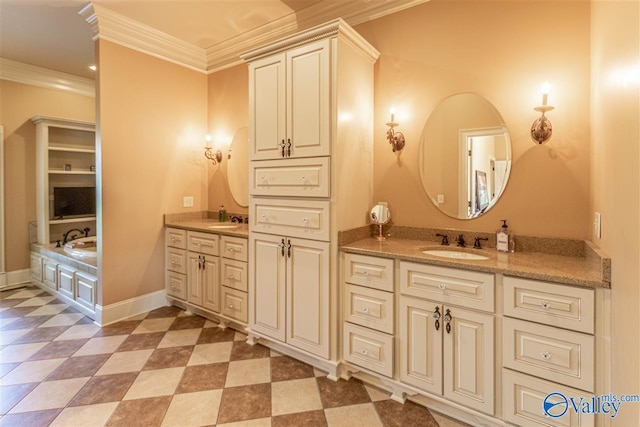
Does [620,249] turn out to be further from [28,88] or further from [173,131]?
[28,88]

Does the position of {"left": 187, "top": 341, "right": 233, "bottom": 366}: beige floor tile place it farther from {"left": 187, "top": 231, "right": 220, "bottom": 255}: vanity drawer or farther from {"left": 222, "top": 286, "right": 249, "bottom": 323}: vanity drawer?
{"left": 187, "top": 231, "right": 220, "bottom": 255}: vanity drawer

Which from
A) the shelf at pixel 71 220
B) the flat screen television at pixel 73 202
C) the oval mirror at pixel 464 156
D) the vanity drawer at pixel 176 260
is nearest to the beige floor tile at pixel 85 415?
the vanity drawer at pixel 176 260

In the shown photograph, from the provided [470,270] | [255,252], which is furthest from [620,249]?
[255,252]

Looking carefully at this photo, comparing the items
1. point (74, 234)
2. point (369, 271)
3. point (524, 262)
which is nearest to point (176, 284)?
point (74, 234)

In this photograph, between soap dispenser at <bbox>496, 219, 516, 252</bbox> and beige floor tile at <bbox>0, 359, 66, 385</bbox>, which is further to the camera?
beige floor tile at <bbox>0, 359, 66, 385</bbox>

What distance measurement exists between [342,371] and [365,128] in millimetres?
1817

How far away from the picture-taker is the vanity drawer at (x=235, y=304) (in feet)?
9.06

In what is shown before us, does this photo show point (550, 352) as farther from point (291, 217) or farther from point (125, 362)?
point (125, 362)

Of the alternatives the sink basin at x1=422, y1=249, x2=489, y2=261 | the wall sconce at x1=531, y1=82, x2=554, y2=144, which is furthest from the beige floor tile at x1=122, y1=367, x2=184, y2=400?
the wall sconce at x1=531, y1=82, x2=554, y2=144

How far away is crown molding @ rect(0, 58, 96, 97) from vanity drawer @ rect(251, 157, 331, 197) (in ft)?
12.5

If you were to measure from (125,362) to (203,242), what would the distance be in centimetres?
115

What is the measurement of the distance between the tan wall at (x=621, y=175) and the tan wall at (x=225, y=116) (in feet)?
9.73

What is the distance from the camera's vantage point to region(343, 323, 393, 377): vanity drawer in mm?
1953

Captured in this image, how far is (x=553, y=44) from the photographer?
191 cm
